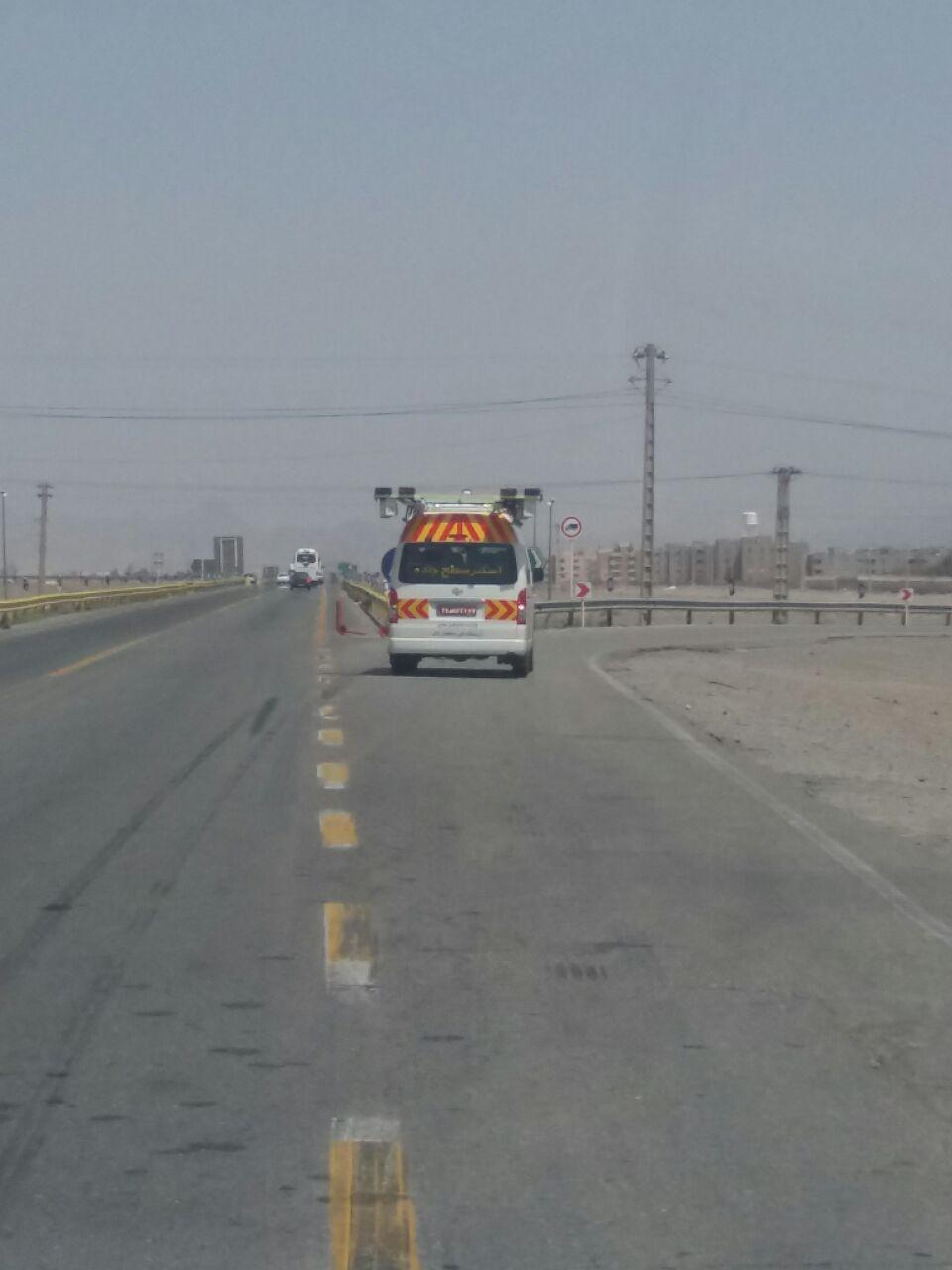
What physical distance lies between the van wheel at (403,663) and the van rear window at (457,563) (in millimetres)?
1183

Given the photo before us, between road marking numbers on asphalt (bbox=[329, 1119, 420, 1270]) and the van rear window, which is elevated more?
the van rear window

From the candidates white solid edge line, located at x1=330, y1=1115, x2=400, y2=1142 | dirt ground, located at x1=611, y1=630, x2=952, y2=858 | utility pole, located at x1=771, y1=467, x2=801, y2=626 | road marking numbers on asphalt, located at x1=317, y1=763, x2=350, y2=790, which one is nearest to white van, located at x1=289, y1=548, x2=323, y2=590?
utility pole, located at x1=771, y1=467, x2=801, y2=626

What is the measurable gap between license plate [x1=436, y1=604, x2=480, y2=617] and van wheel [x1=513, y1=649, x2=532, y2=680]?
954 mm

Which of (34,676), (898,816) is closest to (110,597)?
(34,676)

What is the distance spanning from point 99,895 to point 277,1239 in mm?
4661

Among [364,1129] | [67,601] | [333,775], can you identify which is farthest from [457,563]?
[67,601]

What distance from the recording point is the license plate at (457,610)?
83.0ft

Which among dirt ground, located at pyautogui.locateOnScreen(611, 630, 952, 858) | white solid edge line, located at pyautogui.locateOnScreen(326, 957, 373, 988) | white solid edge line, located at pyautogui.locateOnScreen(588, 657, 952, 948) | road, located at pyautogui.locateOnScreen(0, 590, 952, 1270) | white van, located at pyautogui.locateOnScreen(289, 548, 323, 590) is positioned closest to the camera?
road, located at pyautogui.locateOnScreen(0, 590, 952, 1270)

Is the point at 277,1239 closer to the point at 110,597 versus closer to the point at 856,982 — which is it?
the point at 856,982

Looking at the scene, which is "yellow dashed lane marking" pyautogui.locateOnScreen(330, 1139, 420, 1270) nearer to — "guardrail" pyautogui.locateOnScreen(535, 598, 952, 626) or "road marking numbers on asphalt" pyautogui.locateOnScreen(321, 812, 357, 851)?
"road marking numbers on asphalt" pyautogui.locateOnScreen(321, 812, 357, 851)

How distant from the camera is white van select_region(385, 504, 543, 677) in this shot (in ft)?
83.0

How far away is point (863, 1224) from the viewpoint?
16.1 feet

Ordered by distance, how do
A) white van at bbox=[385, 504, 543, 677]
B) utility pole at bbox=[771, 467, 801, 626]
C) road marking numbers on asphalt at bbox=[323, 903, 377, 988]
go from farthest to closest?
utility pole at bbox=[771, 467, 801, 626] < white van at bbox=[385, 504, 543, 677] < road marking numbers on asphalt at bbox=[323, 903, 377, 988]

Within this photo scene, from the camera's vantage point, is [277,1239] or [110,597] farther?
[110,597]
